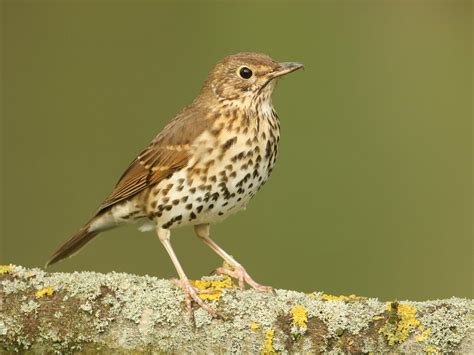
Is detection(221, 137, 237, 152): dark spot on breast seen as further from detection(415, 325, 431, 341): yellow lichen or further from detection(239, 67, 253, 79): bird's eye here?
detection(415, 325, 431, 341): yellow lichen

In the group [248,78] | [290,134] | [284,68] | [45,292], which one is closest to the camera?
[45,292]

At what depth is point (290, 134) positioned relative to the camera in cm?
852

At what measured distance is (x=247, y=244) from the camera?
7.62 m

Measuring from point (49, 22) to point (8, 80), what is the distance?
0.94 metres

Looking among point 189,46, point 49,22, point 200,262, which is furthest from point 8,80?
point 200,262

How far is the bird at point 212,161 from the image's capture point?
5.40 m

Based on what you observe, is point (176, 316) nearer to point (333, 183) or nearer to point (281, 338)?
point (281, 338)

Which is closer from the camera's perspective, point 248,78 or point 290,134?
point 248,78

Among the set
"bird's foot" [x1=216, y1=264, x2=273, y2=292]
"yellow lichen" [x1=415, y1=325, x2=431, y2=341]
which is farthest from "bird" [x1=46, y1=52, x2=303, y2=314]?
"yellow lichen" [x1=415, y1=325, x2=431, y2=341]

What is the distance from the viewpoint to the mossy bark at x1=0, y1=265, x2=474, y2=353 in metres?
4.20

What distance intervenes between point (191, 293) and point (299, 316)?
0.54 m

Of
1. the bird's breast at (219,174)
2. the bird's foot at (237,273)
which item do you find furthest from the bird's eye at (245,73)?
the bird's foot at (237,273)

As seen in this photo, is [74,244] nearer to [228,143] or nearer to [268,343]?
[228,143]

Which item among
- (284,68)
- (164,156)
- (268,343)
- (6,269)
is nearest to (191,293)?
(268,343)
